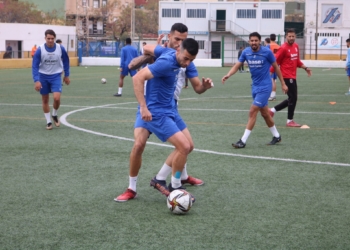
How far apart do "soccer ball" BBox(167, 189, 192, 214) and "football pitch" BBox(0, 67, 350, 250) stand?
69 millimetres

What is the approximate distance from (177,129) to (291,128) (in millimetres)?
6775

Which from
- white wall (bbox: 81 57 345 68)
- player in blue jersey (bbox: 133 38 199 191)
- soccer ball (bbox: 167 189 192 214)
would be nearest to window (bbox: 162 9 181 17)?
white wall (bbox: 81 57 345 68)

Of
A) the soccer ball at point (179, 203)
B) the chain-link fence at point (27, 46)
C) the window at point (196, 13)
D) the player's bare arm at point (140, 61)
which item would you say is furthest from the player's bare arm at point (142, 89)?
the window at point (196, 13)

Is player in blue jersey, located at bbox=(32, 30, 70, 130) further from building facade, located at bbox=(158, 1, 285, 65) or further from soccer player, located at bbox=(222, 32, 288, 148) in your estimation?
building facade, located at bbox=(158, 1, 285, 65)

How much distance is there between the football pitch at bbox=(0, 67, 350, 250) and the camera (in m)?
5.54

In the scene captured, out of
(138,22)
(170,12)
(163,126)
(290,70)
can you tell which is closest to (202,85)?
(163,126)

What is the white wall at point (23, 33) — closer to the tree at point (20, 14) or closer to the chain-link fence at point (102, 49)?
the chain-link fence at point (102, 49)

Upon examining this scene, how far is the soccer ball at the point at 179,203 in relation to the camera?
20.5 feet

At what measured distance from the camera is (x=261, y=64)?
10797mm

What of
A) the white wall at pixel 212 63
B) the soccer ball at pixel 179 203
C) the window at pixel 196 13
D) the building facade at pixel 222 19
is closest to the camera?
the soccer ball at pixel 179 203

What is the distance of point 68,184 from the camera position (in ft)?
25.1

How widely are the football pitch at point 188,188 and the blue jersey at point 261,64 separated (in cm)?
107

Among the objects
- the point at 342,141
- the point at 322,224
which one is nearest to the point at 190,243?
the point at 322,224

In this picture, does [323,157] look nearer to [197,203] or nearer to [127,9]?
[197,203]
